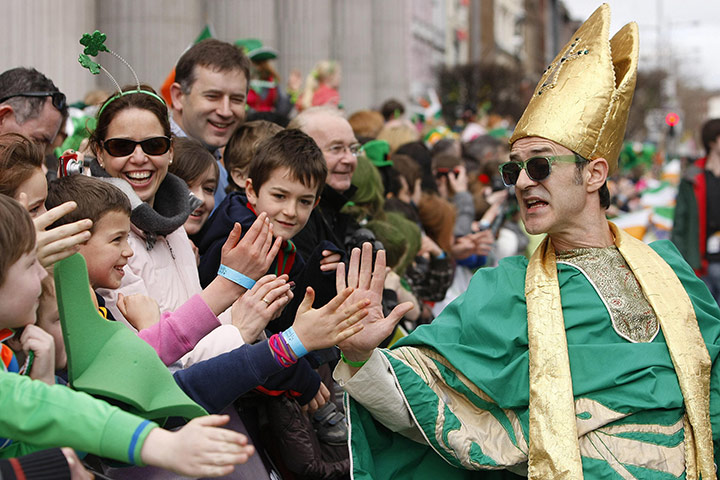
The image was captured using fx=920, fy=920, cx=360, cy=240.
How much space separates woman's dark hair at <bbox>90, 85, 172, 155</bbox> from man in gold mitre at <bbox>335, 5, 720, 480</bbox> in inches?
45.1

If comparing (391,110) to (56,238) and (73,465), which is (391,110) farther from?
(73,465)

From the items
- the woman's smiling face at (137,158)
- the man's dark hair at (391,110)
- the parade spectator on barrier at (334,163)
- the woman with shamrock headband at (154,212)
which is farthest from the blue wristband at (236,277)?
the man's dark hair at (391,110)

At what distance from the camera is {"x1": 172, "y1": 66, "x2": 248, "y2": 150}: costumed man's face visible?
4828mm

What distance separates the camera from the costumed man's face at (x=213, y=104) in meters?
4.83

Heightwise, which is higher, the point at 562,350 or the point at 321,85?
the point at 321,85

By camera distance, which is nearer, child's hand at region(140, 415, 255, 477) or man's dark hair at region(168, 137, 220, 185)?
→ child's hand at region(140, 415, 255, 477)

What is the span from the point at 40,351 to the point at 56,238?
12.0 inches

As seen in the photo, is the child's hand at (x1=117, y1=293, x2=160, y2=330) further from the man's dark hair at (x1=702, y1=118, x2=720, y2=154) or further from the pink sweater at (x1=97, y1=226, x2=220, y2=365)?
the man's dark hair at (x1=702, y1=118, x2=720, y2=154)

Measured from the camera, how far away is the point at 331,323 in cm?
281

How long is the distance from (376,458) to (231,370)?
0.83 m

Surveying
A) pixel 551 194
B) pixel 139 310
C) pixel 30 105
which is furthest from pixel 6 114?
pixel 551 194

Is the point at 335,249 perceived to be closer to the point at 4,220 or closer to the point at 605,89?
the point at 605,89

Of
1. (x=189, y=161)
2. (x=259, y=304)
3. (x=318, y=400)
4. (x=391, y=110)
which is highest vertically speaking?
(x=391, y=110)

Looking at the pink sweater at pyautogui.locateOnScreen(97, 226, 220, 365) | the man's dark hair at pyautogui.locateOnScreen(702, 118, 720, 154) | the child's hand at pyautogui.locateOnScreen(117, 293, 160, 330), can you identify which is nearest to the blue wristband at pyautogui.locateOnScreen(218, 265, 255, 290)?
the pink sweater at pyautogui.locateOnScreen(97, 226, 220, 365)
